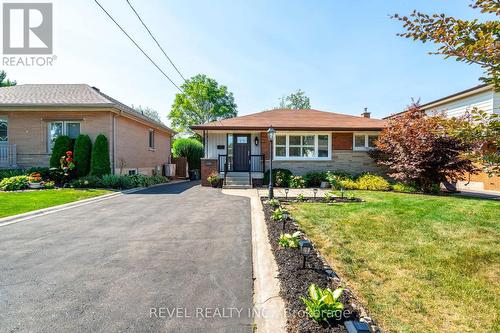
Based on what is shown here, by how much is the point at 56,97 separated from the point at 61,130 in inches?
74.4

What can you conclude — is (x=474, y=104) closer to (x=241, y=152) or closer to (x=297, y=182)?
(x=297, y=182)

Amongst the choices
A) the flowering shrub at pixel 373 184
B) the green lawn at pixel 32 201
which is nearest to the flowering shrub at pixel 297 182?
the flowering shrub at pixel 373 184

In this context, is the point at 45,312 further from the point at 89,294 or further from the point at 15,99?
the point at 15,99

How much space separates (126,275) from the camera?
3.14 m

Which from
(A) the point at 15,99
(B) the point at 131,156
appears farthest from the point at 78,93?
(B) the point at 131,156

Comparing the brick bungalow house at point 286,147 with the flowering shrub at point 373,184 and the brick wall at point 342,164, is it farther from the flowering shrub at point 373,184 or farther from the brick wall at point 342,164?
the flowering shrub at point 373,184

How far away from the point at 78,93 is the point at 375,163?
16.5m

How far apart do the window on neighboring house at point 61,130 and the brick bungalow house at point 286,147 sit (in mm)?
5884

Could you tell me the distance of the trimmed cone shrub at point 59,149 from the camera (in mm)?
11875

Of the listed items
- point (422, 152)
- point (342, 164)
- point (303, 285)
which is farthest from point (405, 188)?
point (303, 285)

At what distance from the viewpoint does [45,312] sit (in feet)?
7.79

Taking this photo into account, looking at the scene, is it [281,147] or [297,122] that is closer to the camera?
[281,147]

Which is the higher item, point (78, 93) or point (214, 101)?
point (214, 101)

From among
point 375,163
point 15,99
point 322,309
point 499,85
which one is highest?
point 15,99
